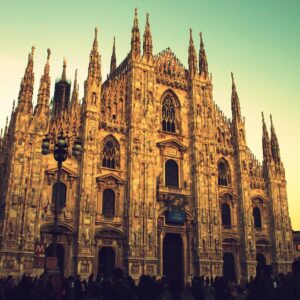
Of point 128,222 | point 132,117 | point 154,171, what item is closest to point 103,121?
point 132,117

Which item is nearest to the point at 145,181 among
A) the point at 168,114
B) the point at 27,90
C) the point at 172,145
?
the point at 172,145

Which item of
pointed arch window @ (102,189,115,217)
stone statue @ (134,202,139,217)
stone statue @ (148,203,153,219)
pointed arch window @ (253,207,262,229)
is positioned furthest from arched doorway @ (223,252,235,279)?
pointed arch window @ (102,189,115,217)

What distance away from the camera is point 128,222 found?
31719 millimetres

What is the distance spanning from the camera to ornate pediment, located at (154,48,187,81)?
39.1m

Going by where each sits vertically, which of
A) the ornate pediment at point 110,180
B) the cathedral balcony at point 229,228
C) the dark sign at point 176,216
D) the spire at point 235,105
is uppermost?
the spire at point 235,105

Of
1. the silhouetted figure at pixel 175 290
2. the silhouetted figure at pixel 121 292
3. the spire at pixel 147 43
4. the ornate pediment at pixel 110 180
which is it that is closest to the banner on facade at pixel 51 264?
the silhouetted figure at pixel 175 290

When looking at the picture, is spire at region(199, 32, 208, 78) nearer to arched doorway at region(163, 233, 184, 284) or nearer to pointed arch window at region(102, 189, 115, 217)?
pointed arch window at region(102, 189, 115, 217)

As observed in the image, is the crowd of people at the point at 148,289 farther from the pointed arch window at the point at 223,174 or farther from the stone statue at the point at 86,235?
the pointed arch window at the point at 223,174

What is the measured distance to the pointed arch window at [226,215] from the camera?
37438mm

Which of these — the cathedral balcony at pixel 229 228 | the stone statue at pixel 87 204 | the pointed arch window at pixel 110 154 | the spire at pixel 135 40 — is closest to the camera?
the stone statue at pixel 87 204

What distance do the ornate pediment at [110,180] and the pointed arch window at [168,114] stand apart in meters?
7.52

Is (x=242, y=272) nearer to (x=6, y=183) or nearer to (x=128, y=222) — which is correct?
(x=128, y=222)

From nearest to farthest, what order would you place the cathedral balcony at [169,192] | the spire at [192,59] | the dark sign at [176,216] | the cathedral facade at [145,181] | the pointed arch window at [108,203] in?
the cathedral facade at [145,181], the pointed arch window at [108,203], the dark sign at [176,216], the cathedral balcony at [169,192], the spire at [192,59]

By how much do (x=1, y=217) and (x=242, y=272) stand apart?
2151 centimetres
